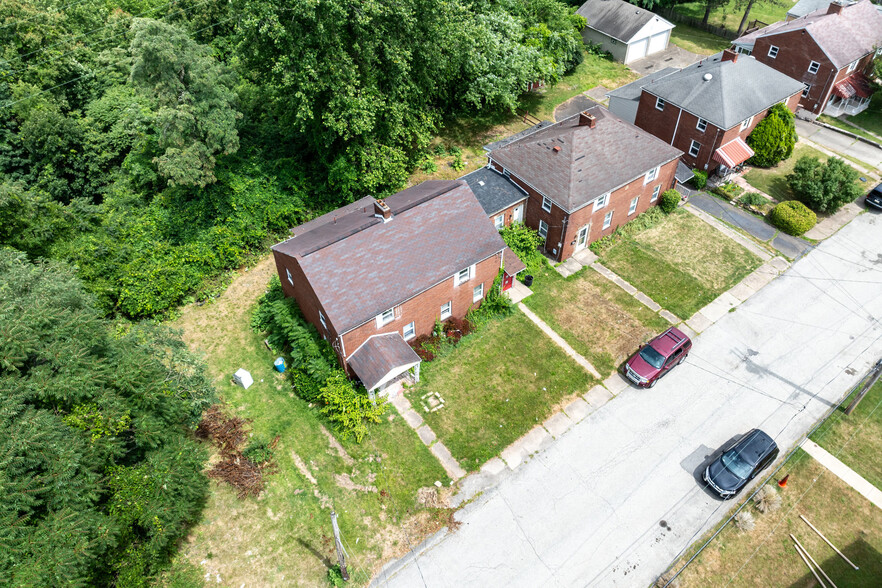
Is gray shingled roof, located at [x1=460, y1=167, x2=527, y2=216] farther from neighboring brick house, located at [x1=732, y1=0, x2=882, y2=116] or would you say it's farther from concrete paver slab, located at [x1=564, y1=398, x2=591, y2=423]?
neighboring brick house, located at [x1=732, y1=0, x2=882, y2=116]

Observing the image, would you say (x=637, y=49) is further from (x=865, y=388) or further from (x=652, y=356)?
(x=865, y=388)

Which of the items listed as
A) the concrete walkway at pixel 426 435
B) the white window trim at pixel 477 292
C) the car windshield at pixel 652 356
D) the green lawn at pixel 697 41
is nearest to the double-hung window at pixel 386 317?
the concrete walkway at pixel 426 435

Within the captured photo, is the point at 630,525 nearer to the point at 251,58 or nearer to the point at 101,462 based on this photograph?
the point at 101,462

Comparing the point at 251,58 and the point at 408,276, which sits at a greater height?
the point at 251,58

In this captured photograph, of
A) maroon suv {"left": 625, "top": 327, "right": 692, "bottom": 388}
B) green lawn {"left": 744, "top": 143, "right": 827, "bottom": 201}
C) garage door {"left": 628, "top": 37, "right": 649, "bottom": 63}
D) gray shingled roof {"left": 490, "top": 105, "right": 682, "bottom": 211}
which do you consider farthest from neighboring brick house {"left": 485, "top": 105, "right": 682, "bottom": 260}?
garage door {"left": 628, "top": 37, "right": 649, "bottom": 63}

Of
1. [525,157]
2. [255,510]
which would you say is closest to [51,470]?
[255,510]

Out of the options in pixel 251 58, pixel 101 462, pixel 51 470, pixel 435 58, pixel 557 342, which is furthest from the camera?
pixel 435 58

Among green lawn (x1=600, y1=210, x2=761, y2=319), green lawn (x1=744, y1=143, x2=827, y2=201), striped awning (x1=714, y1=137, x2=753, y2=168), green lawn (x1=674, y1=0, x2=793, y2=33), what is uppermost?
striped awning (x1=714, y1=137, x2=753, y2=168)
